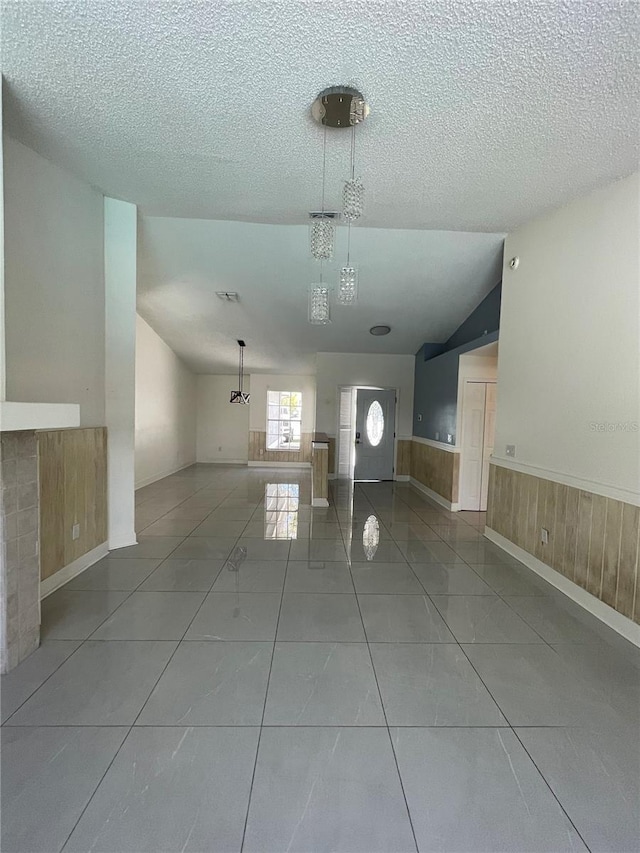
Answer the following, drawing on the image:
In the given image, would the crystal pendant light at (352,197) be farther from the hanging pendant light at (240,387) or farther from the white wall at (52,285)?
the hanging pendant light at (240,387)

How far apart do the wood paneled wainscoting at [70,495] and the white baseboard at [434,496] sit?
14.6ft

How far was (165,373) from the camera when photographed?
766 cm

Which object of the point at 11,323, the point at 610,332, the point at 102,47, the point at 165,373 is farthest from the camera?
the point at 165,373

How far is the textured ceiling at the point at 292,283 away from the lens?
168 inches

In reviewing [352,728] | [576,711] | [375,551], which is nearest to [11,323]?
[352,728]

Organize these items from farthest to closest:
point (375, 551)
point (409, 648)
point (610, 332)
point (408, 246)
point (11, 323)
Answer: point (408, 246) → point (375, 551) → point (610, 332) → point (11, 323) → point (409, 648)

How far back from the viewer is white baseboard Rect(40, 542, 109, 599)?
271 centimetres

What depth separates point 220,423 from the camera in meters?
10.1

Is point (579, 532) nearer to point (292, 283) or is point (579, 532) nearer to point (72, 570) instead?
point (72, 570)

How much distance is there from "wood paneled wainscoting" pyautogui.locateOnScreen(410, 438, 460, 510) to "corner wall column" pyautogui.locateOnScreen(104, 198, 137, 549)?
4238 mm

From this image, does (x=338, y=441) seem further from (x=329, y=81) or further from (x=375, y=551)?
(x=329, y=81)

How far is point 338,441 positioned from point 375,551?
4.46 metres

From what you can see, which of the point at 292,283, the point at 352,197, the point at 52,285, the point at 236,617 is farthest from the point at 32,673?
the point at 292,283

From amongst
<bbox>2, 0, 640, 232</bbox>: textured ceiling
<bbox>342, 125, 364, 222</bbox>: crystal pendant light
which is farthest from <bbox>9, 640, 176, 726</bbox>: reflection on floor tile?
<bbox>2, 0, 640, 232</bbox>: textured ceiling
